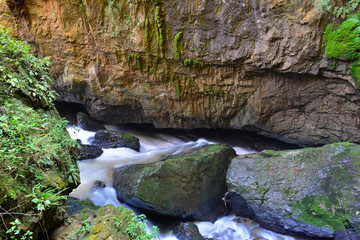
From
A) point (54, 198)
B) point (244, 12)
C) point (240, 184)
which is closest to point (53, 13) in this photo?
point (244, 12)

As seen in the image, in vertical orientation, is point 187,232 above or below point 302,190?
below

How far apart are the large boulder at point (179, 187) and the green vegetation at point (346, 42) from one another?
3640 millimetres

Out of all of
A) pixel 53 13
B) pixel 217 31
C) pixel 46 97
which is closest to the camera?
pixel 46 97

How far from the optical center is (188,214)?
16.6ft

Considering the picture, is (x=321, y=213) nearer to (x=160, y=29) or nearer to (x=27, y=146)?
(x=27, y=146)

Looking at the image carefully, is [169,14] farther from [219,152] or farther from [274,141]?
[274,141]

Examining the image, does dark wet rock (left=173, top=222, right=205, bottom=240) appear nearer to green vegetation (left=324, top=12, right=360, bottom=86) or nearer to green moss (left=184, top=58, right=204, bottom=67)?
green moss (left=184, top=58, right=204, bottom=67)

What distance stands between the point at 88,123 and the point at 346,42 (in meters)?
8.86

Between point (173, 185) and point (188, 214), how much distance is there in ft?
2.39

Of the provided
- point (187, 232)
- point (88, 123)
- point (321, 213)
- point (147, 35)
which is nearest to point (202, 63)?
point (147, 35)

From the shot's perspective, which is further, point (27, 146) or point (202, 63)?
point (202, 63)

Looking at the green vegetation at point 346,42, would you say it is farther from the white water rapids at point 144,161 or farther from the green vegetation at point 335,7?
the white water rapids at point 144,161

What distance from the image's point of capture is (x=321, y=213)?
14.6ft

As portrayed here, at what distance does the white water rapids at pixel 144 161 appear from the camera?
4.87m
